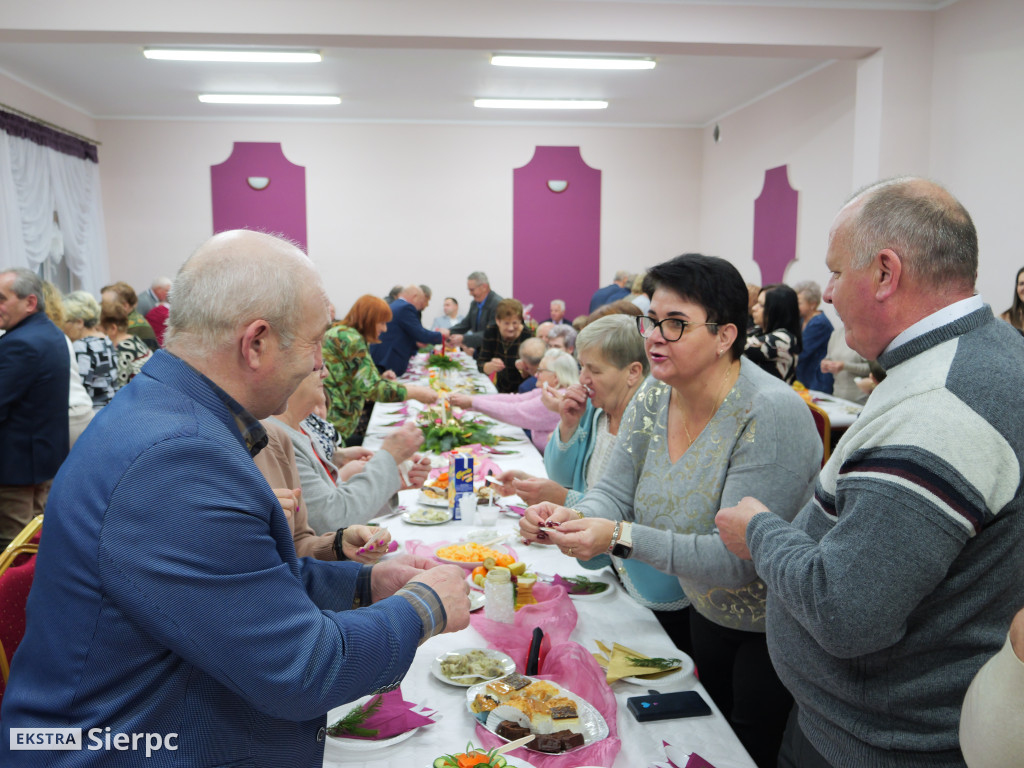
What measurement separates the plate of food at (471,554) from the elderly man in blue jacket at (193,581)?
1.10 metres

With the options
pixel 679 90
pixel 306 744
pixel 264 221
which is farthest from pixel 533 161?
pixel 306 744

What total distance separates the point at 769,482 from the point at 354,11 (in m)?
5.09

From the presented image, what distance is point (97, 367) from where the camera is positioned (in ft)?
16.4

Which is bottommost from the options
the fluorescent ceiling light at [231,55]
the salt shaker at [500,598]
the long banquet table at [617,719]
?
the long banquet table at [617,719]

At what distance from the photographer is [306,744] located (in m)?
1.07

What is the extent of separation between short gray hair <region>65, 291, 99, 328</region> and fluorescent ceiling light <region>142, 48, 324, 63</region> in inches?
112

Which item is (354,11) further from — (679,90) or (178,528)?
(178,528)

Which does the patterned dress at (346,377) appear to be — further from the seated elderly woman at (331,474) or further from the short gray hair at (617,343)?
the short gray hair at (617,343)

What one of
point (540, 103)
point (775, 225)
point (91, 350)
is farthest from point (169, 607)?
point (540, 103)

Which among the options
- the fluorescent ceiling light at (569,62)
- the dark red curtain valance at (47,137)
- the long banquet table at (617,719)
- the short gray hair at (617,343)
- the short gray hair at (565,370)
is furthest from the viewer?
the dark red curtain valance at (47,137)

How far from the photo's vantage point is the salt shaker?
5.94 ft

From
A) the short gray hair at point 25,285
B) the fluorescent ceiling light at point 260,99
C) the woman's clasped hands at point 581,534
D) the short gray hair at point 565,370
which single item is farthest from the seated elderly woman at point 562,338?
the fluorescent ceiling light at point 260,99

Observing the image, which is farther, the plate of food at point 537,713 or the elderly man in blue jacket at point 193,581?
the plate of food at point 537,713

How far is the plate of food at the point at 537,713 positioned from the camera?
1.36m
